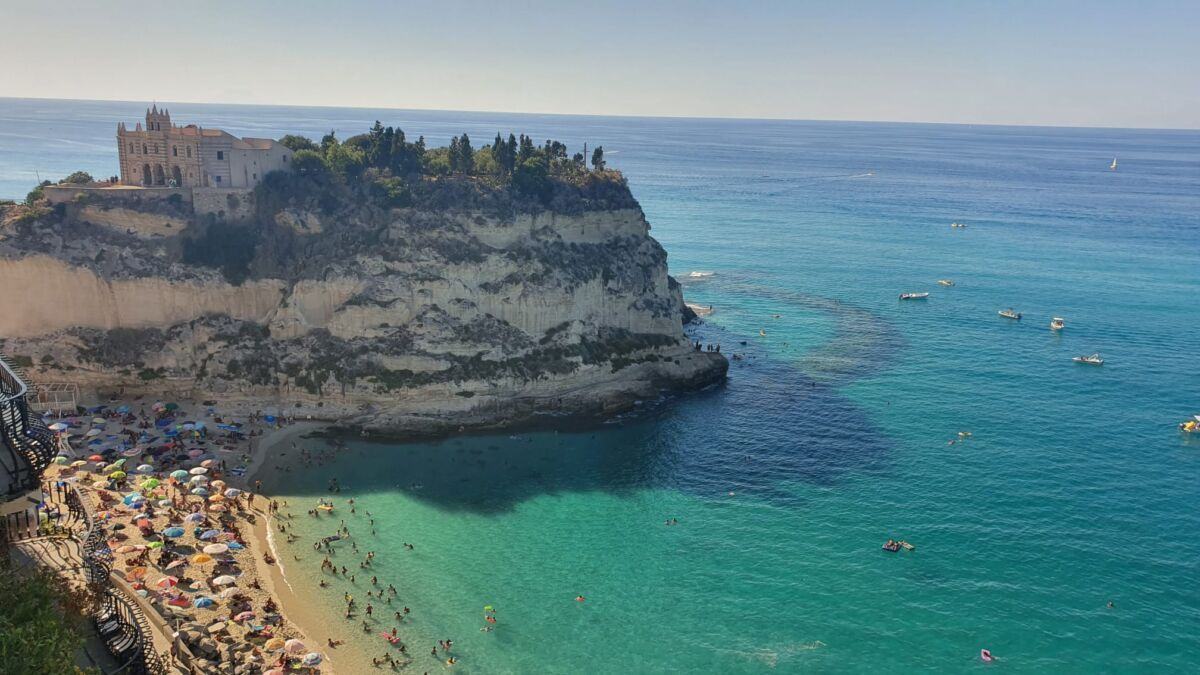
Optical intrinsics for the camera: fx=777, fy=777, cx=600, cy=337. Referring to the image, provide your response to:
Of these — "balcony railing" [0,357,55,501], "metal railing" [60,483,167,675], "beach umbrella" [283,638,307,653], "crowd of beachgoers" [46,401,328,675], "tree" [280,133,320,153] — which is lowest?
"beach umbrella" [283,638,307,653]

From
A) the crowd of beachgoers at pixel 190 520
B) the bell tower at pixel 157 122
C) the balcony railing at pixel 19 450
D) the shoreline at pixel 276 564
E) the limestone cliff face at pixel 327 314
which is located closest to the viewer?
the balcony railing at pixel 19 450

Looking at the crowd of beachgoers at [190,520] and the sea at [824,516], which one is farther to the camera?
the sea at [824,516]

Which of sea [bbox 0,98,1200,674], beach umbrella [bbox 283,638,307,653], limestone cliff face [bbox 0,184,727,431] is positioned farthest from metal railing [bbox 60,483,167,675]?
limestone cliff face [bbox 0,184,727,431]

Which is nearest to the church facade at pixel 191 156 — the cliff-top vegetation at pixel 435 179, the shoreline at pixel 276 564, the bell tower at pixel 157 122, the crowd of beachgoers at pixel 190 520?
the bell tower at pixel 157 122

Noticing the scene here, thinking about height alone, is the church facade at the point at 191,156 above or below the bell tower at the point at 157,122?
below

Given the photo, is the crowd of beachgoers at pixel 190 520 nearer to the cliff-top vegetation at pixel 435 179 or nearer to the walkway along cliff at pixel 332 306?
the walkway along cliff at pixel 332 306

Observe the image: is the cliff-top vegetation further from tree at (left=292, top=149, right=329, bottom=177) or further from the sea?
the sea

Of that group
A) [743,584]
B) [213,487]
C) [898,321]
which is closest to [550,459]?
[743,584]
